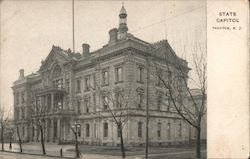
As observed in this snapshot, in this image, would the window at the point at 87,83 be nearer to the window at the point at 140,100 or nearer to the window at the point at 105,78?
the window at the point at 105,78

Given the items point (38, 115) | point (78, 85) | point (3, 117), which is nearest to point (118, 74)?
point (78, 85)

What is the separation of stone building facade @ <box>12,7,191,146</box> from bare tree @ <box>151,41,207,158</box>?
88 mm

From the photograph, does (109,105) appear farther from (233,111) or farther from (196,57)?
(233,111)

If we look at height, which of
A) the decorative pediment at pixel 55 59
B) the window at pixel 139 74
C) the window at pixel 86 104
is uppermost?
the decorative pediment at pixel 55 59

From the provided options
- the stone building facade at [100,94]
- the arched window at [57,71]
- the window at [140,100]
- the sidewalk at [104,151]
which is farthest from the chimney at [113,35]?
the sidewalk at [104,151]

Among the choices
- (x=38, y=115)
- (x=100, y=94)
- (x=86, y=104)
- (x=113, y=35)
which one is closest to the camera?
(x=113, y=35)

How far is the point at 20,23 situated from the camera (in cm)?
952

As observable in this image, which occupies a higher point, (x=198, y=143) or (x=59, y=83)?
(x=59, y=83)

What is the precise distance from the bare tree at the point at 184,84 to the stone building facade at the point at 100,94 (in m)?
0.09

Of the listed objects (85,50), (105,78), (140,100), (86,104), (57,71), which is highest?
(85,50)

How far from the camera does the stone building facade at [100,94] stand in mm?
9234

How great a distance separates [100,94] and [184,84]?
2.75 meters

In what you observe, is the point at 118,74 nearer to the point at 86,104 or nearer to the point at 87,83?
the point at 87,83

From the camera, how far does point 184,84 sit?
8906 mm
